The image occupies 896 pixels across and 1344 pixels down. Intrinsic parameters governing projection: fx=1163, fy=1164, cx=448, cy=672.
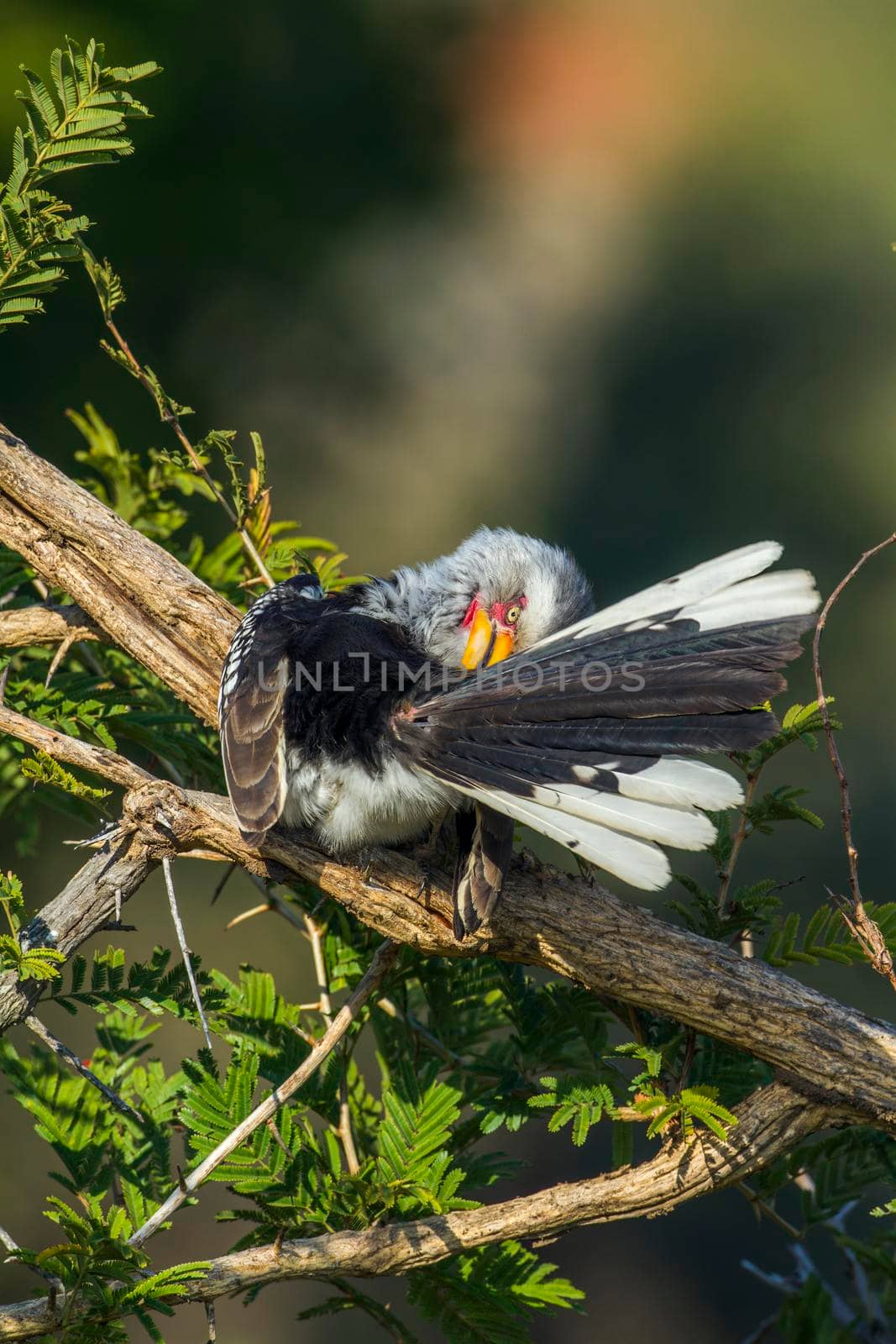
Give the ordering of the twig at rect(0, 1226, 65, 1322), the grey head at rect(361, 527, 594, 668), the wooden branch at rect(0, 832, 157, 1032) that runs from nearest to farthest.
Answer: the twig at rect(0, 1226, 65, 1322) → the wooden branch at rect(0, 832, 157, 1032) → the grey head at rect(361, 527, 594, 668)

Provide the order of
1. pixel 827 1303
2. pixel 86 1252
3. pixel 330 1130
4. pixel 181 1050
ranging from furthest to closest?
1. pixel 181 1050
2. pixel 827 1303
3. pixel 330 1130
4. pixel 86 1252

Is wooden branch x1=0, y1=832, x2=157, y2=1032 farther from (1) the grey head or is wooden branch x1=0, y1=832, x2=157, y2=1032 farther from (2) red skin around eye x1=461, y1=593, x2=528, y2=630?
(2) red skin around eye x1=461, y1=593, x2=528, y2=630

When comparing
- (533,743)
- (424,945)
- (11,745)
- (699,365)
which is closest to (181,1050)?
(11,745)

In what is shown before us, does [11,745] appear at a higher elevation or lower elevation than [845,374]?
lower

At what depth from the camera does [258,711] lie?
185 cm

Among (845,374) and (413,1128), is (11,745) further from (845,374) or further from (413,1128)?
(845,374)

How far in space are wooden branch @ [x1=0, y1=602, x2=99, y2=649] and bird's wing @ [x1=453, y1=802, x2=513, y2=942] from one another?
0.88 metres

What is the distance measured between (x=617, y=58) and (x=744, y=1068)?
3.78 meters

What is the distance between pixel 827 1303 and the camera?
83.4 inches

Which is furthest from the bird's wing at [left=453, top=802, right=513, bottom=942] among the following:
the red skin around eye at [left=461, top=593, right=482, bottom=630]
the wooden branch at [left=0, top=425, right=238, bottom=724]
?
the red skin around eye at [left=461, top=593, right=482, bottom=630]

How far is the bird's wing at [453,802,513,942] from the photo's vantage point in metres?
1.62

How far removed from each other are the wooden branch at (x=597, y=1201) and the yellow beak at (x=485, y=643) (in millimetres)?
1017

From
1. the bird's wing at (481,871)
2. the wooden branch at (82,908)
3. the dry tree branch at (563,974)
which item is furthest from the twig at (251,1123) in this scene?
the wooden branch at (82,908)

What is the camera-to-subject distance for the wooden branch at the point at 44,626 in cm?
217
